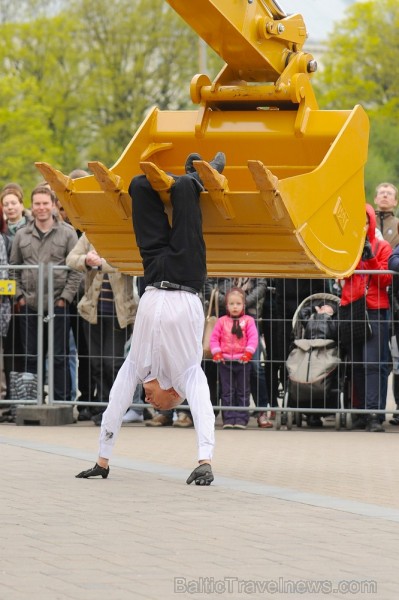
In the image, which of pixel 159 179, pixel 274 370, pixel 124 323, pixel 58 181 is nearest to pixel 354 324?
pixel 274 370

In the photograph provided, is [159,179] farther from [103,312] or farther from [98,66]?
[98,66]

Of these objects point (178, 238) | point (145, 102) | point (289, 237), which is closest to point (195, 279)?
point (178, 238)

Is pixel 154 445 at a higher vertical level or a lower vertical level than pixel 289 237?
lower

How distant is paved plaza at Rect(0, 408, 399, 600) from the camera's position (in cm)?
635

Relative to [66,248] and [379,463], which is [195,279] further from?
[66,248]

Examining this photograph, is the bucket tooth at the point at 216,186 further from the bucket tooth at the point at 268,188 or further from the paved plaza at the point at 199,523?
the paved plaza at the point at 199,523

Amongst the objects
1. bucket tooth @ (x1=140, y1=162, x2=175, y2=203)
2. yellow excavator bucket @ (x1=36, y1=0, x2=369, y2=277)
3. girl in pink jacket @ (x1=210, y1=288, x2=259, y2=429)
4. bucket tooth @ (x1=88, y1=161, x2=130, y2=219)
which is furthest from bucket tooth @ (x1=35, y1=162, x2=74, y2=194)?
girl in pink jacket @ (x1=210, y1=288, x2=259, y2=429)

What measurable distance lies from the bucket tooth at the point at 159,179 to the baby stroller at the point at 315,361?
15.7 ft

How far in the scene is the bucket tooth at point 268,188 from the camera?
9.47 meters

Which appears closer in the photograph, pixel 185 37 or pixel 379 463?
pixel 379 463

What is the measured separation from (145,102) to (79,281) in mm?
44596

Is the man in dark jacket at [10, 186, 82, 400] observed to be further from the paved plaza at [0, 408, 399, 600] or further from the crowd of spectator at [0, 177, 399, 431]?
the paved plaza at [0, 408, 399, 600]

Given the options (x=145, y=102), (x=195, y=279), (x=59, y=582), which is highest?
(x=145, y=102)

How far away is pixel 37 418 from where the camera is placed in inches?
580
